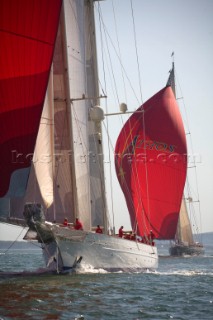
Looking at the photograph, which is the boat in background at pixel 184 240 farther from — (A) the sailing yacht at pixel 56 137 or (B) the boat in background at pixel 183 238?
(A) the sailing yacht at pixel 56 137

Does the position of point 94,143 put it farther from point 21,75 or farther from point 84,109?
point 21,75

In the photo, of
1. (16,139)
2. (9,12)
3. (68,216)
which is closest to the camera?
(9,12)

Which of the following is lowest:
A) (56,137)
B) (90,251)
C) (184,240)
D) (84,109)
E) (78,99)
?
(184,240)

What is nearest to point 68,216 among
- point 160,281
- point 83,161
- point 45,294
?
point 83,161

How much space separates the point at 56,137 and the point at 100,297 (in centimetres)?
888

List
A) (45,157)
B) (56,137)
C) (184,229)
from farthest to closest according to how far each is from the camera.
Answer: (184,229) → (56,137) → (45,157)

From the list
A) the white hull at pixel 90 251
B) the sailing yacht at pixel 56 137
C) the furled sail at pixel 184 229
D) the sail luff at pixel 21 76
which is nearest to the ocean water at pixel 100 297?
the white hull at pixel 90 251

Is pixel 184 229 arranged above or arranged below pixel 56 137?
below

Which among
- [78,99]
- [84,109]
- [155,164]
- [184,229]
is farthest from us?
[184,229]

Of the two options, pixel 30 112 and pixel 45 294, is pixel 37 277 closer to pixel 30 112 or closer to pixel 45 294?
pixel 45 294

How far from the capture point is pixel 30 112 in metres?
15.4

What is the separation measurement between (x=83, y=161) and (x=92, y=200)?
2337mm

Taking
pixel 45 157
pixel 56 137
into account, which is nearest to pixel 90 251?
pixel 45 157

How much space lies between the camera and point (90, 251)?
2072cm
